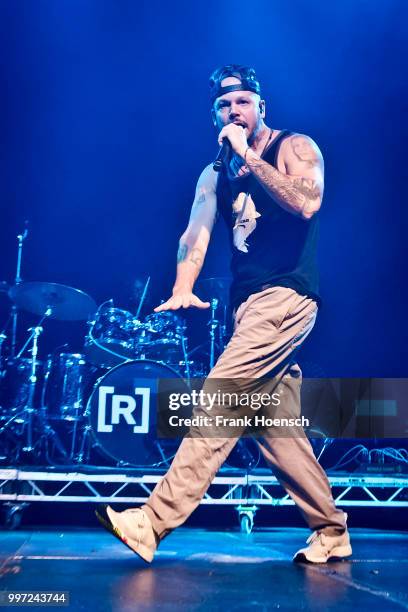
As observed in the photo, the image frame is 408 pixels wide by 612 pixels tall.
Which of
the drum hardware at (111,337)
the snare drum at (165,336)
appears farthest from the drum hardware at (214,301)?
the drum hardware at (111,337)

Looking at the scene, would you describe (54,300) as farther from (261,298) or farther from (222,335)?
(261,298)

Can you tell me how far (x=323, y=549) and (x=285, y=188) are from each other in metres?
1.35

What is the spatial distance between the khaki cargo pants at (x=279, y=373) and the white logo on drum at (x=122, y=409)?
6.43ft

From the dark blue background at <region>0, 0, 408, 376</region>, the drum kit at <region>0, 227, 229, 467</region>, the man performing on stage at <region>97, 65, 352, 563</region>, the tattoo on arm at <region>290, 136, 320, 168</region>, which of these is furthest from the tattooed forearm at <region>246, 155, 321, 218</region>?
the dark blue background at <region>0, 0, 408, 376</region>

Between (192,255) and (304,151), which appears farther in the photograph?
(192,255)

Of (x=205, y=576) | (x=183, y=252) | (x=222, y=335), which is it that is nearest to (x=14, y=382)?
(x=222, y=335)

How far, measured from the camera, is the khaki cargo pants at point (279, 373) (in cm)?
241

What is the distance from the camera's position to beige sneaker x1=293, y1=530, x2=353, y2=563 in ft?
7.94

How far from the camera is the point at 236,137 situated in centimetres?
258

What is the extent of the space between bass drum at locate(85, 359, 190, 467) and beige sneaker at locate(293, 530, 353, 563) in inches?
79.2

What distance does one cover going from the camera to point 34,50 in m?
4.66

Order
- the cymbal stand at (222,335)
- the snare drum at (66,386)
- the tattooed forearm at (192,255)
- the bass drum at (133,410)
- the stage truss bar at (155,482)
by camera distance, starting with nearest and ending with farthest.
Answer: the tattooed forearm at (192,255) → the stage truss bar at (155,482) → the bass drum at (133,410) → the snare drum at (66,386) → the cymbal stand at (222,335)

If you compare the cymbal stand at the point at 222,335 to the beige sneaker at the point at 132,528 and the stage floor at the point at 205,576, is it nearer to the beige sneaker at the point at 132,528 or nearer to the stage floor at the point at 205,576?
the stage floor at the point at 205,576

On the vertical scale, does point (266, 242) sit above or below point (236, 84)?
below
